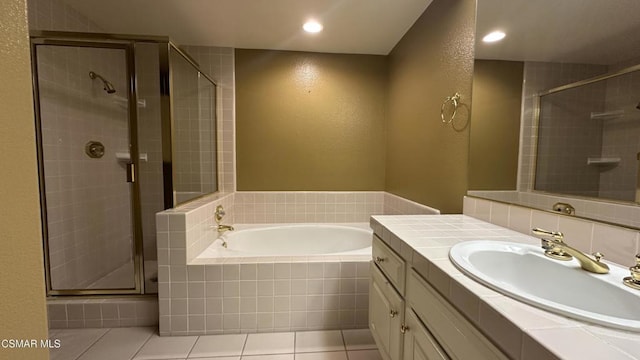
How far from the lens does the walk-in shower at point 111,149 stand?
182 centimetres

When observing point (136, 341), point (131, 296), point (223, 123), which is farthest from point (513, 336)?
point (223, 123)

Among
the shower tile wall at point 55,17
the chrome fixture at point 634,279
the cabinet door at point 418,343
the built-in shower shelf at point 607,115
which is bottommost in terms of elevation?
the cabinet door at point 418,343

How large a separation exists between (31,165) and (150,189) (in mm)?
1898

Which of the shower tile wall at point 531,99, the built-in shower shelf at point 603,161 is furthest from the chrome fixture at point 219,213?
the built-in shower shelf at point 603,161

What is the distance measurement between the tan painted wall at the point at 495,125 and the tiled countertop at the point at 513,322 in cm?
40

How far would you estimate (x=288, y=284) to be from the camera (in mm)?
1737

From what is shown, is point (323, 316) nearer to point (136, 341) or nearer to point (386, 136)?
point (136, 341)

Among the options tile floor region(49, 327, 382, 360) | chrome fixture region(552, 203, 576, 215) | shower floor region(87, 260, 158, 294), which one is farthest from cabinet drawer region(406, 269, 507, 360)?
shower floor region(87, 260, 158, 294)

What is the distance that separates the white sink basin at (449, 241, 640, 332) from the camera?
0.54 m

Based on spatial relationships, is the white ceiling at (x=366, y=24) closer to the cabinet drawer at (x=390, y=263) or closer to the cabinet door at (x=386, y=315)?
the cabinet drawer at (x=390, y=263)

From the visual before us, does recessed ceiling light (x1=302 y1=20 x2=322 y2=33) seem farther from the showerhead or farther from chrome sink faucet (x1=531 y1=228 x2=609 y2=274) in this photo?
chrome sink faucet (x1=531 y1=228 x2=609 y2=274)

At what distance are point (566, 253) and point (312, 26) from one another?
2.21 m

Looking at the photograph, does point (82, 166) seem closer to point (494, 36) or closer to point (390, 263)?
point (390, 263)

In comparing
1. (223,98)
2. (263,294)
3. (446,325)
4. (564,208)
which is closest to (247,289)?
(263,294)
